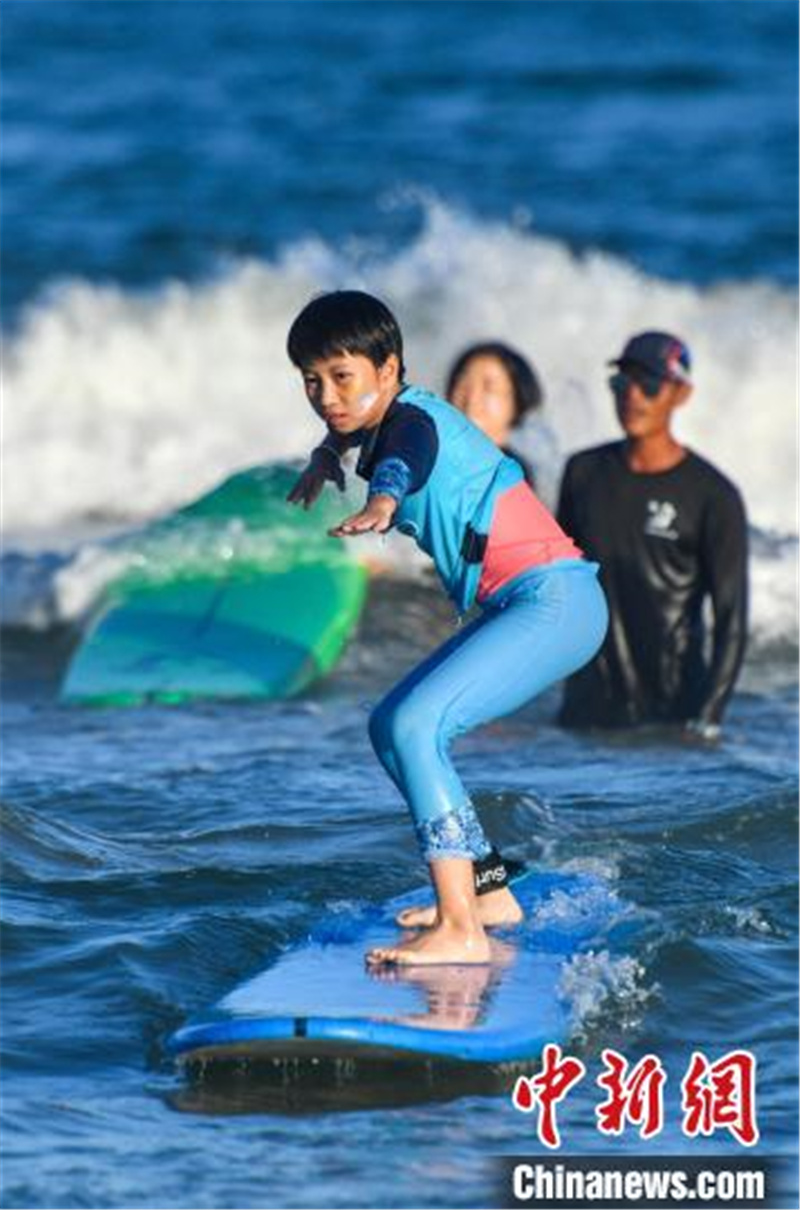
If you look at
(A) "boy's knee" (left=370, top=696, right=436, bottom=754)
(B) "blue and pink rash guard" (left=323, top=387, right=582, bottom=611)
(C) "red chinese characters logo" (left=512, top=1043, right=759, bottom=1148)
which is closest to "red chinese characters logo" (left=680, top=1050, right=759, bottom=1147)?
(C) "red chinese characters logo" (left=512, top=1043, right=759, bottom=1148)

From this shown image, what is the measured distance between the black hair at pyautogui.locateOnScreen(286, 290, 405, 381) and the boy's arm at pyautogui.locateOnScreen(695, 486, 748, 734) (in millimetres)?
3230

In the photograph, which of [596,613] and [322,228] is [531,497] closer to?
[596,613]

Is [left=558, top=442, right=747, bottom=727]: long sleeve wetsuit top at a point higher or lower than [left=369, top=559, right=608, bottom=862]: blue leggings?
higher

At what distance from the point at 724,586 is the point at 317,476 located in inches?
125

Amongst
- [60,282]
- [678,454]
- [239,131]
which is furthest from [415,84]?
[678,454]

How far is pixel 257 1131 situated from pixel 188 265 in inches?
540

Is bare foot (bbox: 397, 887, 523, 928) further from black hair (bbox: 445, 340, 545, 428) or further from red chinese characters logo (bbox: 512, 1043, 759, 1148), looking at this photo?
black hair (bbox: 445, 340, 545, 428)

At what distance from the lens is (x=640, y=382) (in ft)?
31.8

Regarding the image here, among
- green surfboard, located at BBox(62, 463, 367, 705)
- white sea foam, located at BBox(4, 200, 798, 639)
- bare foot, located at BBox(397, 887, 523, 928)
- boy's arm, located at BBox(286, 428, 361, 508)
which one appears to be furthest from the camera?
white sea foam, located at BBox(4, 200, 798, 639)

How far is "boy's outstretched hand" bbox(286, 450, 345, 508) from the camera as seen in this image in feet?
22.4

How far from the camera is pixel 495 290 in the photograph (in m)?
17.2

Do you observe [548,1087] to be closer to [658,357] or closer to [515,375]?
[658,357]

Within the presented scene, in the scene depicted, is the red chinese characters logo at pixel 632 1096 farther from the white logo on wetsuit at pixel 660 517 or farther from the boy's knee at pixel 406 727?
the white logo on wetsuit at pixel 660 517

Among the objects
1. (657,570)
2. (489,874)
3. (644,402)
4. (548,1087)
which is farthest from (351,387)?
(657,570)
